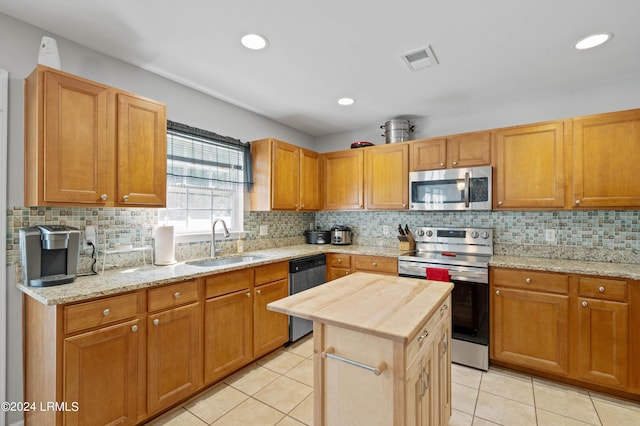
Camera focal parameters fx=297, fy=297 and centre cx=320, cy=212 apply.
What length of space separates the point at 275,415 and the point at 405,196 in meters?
2.49

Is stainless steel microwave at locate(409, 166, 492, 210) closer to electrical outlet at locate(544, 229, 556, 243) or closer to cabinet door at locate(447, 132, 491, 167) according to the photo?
cabinet door at locate(447, 132, 491, 167)

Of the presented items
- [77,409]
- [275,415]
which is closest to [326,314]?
[275,415]

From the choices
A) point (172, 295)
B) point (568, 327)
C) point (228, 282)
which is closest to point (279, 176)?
point (228, 282)

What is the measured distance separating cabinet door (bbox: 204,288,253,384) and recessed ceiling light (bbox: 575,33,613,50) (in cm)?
308

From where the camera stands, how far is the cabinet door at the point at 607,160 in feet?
7.78

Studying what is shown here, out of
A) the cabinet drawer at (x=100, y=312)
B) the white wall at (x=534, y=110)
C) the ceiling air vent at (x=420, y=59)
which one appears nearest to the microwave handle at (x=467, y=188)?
the white wall at (x=534, y=110)

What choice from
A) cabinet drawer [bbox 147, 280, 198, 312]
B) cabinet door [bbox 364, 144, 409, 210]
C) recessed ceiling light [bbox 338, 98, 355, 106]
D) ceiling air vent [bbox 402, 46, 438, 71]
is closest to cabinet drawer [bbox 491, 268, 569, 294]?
cabinet door [bbox 364, 144, 409, 210]

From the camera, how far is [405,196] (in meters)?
3.45

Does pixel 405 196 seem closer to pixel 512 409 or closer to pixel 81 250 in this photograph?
pixel 512 409

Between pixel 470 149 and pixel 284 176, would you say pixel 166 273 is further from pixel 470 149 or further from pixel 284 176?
pixel 470 149

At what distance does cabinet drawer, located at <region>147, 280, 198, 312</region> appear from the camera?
1910 millimetres

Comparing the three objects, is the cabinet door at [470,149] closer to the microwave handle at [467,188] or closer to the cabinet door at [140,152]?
the microwave handle at [467,188]

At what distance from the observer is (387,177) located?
3.59 meters

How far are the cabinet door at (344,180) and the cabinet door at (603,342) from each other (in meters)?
2.31
